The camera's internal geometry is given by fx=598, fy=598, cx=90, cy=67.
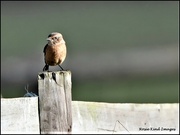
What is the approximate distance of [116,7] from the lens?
16969 millimetres

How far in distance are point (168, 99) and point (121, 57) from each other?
4832mm

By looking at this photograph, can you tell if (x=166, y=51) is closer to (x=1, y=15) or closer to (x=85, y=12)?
(x=85, y=12)

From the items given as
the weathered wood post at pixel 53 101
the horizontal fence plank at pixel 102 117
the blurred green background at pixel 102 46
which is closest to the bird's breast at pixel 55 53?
the horizontal fence plank at pixel 102 117

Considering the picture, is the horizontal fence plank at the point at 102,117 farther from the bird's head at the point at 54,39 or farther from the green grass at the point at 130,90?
the green grass at the point at 130,90

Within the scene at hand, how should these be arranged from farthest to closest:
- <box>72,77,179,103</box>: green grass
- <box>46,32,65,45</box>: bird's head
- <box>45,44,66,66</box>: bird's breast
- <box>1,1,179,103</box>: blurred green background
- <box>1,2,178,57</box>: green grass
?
<box>1,2,178,57</box>: green grass → <box>1,1,179,103</box>: blurred green background → <box>72,77,179,103</box>: green grass → <box>46,32,65,45</box>: bird's head → <box>45,44,66,66</box>: bird's breast

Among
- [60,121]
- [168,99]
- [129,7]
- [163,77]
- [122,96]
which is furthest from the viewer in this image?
[129,7]

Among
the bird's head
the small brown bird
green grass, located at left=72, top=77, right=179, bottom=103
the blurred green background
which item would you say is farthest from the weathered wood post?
the blurred green background

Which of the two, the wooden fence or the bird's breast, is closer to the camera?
the wooden fence

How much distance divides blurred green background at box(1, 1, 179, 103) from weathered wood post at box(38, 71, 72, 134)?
20.8ft

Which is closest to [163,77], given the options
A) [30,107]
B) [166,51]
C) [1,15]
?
[166,51]

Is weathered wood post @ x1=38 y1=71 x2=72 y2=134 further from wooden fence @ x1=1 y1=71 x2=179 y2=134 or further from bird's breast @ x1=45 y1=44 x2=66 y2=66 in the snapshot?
bird's breast @ x1=45 y1=44 x2=66 y2=66

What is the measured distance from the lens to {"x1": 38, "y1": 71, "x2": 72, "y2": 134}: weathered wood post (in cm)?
293

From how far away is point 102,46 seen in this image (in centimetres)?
1396

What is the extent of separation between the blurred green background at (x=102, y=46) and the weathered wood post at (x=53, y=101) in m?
6.35
